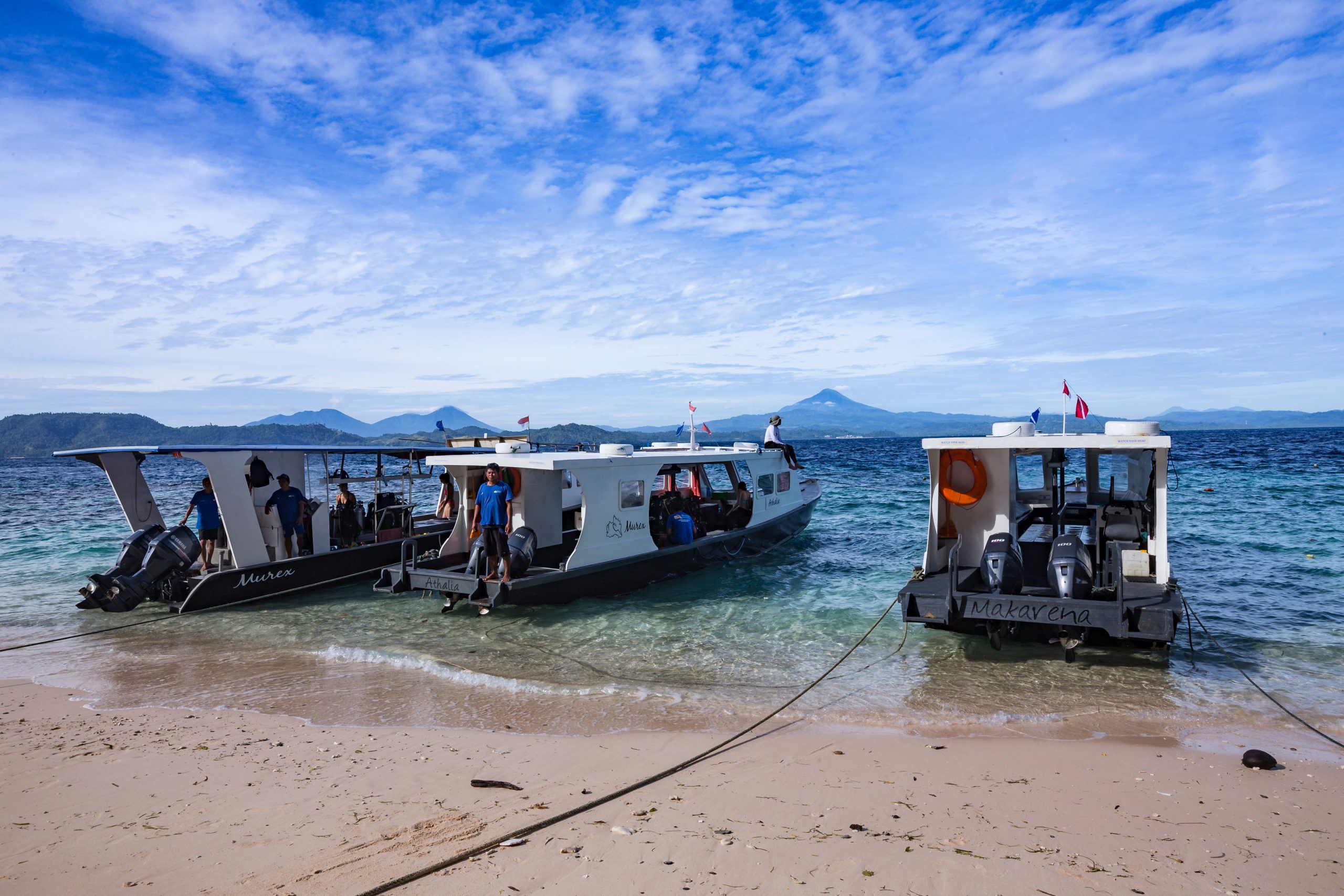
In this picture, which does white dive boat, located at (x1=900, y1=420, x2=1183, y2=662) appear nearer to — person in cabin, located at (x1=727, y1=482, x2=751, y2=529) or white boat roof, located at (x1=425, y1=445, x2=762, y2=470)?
white boat roof, located at (x1=425, y1=445, x2=762, y2=470)

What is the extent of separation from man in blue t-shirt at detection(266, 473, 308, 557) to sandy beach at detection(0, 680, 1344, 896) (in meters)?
6.40

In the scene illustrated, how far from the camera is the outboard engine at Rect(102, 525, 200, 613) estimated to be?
482 inches

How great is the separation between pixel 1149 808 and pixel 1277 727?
117 inches

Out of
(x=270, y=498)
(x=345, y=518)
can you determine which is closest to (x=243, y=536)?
(x=270, y=498)

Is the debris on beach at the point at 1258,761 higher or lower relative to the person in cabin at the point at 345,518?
lower

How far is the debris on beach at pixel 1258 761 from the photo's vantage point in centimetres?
612

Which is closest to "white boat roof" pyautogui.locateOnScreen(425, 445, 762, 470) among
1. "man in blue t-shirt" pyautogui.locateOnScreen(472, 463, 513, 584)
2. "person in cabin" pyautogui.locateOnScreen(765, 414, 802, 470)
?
"man in blue t-shirt" pyautogui.locateOnScreen(472, 463, 513, 584)

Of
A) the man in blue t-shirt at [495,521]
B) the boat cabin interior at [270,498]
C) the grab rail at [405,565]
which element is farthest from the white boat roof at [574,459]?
the grab rail at [405,565]

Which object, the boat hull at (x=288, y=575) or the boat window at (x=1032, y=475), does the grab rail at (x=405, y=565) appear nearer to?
the boat hull at (x=288, y=575)

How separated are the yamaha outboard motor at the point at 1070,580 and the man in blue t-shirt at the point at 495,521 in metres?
7.44

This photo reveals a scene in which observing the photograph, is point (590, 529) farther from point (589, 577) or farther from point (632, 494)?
point (632, 494)

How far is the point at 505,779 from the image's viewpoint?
5.97 metres

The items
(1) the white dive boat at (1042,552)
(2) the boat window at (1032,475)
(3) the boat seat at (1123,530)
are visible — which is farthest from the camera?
(2) the boat window at (1032,475)

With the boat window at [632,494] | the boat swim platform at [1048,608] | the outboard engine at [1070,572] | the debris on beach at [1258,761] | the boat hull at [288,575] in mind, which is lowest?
the debris on beach at [1258,761]
